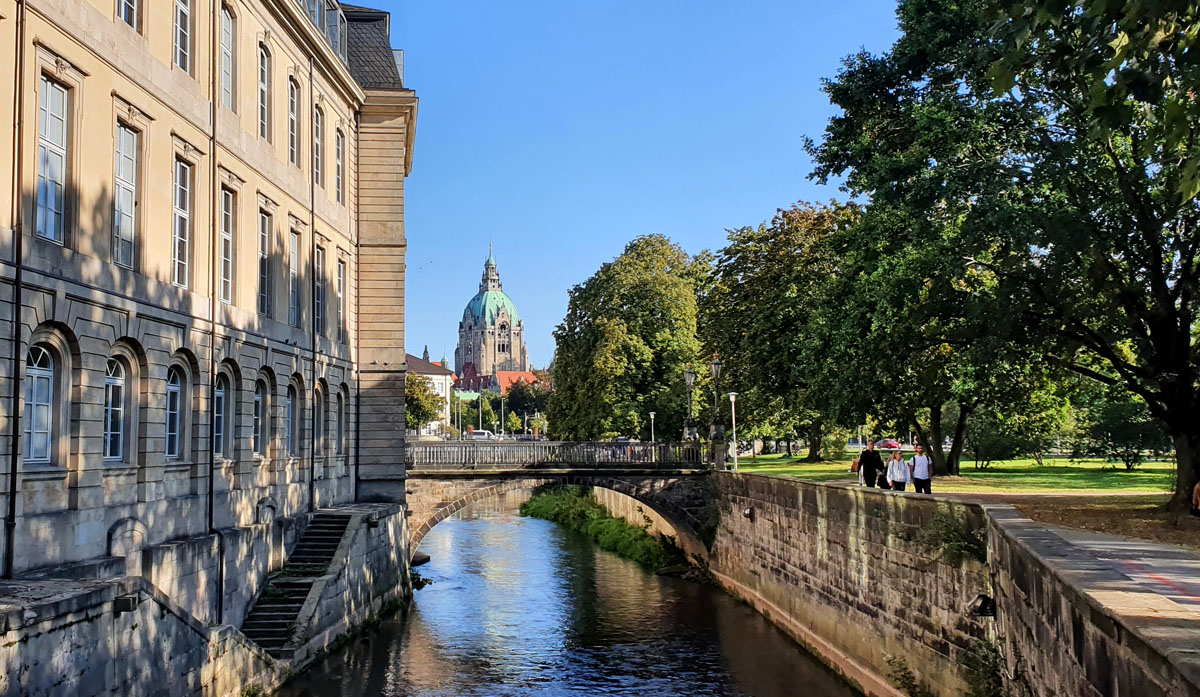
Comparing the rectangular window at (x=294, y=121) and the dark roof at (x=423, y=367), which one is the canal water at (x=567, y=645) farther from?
the dark roof at (x=423, y=367)

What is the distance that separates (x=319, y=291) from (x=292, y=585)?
8.13m

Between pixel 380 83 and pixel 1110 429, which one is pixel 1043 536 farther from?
pixel 1110 429

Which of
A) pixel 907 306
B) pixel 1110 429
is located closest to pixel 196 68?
pixel 907 306

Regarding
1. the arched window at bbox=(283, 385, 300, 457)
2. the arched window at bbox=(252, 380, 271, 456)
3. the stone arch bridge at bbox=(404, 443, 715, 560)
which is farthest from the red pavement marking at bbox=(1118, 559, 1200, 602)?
the stone arch bridge at bbox=(404, 443, 715, 560)

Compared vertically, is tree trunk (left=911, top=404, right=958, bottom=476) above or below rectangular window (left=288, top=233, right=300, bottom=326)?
below

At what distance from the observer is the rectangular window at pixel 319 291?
2614cm

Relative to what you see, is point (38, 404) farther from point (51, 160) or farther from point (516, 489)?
point (516, 489)

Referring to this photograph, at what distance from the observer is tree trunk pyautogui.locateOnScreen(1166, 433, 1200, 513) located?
669 inches

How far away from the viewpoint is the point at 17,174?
519 inches

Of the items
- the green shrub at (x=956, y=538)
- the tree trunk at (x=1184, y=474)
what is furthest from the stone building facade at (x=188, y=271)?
the tree trunk at (x=1184, y=474)

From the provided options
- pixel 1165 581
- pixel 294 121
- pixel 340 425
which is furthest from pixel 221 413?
pixel 1165 581

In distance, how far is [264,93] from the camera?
75.2 ft

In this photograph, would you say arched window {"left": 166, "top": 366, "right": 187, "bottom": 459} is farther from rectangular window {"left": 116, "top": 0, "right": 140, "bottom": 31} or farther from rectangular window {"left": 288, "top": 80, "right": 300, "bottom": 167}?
rectangular window {"left": 288, "top": 80, "right": 300, "bottom": 167}

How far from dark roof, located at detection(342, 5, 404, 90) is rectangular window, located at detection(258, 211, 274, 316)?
9.08 metres
